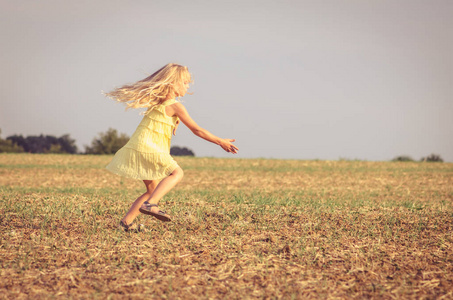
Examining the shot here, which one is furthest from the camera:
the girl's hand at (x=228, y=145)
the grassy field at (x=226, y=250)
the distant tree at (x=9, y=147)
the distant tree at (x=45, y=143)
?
the distant tree at (x=45, y=143)

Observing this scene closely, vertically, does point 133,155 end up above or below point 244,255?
above

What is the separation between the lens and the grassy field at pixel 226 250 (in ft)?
16.4

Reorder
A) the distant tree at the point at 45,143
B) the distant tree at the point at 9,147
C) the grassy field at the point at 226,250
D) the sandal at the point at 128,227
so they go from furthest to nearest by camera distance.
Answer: the distant tree at the point at 45,143 → the distant tree at the point at 9,147 → the sandal at the point at 128,227 → the grassy field at the point at 226,250

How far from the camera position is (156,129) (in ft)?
21.8

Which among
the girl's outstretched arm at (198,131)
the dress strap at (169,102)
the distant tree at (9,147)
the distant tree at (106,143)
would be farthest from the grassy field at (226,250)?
the distant tree at (9,147)

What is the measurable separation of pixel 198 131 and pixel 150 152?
0.76 m

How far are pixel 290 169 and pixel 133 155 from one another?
789 inches

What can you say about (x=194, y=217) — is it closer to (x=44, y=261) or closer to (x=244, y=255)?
(x=244, y=255)

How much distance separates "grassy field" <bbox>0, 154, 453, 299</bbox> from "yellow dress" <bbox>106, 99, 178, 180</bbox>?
979 millimetres

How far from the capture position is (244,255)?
600 cm

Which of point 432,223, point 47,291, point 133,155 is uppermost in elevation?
point 133,155

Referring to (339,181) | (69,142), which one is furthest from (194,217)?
(69,142)

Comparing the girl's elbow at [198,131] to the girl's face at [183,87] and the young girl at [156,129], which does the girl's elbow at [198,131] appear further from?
the girl's face at [183,87]

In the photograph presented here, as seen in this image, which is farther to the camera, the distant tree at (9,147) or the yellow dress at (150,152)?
the distant tree at (9,147)
